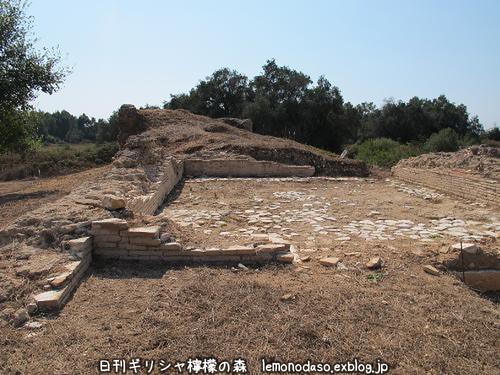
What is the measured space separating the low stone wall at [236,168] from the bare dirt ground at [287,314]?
20.7 feet

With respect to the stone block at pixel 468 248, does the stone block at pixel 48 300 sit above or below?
below

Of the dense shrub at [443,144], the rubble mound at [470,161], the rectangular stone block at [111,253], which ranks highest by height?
the dense shrub at [443,144]

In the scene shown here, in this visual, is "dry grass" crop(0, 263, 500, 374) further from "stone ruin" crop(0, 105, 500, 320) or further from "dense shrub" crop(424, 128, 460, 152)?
"dense shrub" crop(424, 128, 460, 152)

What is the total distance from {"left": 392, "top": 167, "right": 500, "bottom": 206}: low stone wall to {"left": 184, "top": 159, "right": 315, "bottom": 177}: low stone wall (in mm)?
3342

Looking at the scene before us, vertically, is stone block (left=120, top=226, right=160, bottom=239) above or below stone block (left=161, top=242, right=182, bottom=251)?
above

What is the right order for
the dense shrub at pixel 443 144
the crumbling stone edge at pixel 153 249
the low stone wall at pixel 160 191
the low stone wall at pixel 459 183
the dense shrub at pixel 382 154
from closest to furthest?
the crumbling stone edge at pixel 153 249
the low stone wall at pixel 160 191
the low stone wall at pixel 459 183
the dense shrub at pixel 382 154
the dense shrub at pixel 443 144

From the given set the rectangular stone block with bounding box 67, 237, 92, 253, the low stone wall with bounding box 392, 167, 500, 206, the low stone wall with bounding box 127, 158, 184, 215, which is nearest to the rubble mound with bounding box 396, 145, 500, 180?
the low stone wall with bounding box 392, 167, 500, 206

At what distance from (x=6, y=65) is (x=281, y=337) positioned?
1133 cm

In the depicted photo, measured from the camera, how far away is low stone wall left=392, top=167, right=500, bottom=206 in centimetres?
781

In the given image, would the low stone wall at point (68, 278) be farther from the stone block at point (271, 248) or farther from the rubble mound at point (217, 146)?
the rubble mound at point (217, 146)

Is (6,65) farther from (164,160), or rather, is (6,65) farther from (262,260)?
(262,260)

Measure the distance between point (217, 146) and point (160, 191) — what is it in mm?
5485

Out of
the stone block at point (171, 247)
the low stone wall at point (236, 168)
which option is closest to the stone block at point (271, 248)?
the stone block at point (171, 247)

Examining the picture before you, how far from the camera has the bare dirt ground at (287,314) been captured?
2.81 meters
